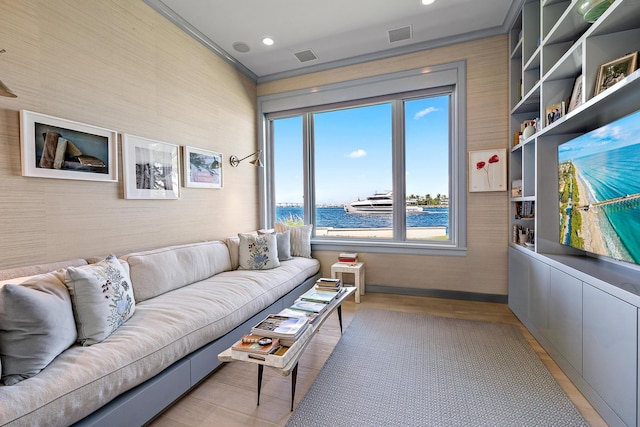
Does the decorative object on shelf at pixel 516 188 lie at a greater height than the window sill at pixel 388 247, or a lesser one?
greater

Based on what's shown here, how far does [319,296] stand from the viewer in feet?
7.55

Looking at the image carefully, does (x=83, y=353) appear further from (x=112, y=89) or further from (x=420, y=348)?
(x=420, y=348)

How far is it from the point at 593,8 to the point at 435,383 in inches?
95.9

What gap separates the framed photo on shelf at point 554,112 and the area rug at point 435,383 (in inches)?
70.8

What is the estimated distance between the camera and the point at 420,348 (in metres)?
2.27

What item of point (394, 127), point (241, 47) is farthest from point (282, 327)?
point (241, 47)

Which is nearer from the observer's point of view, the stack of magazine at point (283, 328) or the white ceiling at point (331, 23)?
the stack of magazine at point (283, 328)

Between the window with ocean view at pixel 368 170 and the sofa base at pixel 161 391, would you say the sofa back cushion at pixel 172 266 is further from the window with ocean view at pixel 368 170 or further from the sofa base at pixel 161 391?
the window with ocean view at pixel 368 170

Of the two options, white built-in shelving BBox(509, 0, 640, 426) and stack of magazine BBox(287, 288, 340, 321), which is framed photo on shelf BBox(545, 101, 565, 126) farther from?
stack of magazine BBox(287, 288, 340, 321)

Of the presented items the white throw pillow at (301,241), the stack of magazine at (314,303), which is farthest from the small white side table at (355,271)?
the stack of magazine at (314,303)

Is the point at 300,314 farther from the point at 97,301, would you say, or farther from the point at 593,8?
the point at 593,8

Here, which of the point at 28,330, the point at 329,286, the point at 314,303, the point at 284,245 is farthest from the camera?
the point at 284,245

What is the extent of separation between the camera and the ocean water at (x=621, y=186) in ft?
4.78

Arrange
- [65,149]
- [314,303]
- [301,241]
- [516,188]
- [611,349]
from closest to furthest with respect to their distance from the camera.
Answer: [611,349] < [65,149] < [314,303] < [516,188] < [301,241]
